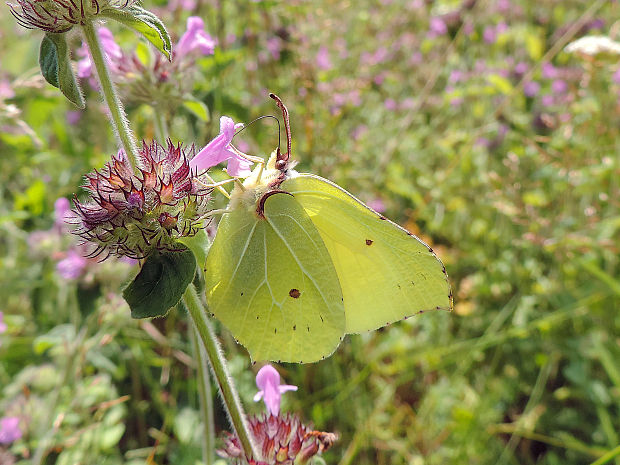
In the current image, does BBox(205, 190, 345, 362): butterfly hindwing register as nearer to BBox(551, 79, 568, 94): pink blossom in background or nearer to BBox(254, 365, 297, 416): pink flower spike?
BBox(254, 365, 297, 416): pink flower spike

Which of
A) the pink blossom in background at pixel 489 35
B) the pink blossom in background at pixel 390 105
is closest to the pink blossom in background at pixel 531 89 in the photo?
the pink blossom in background at pixel 489 35

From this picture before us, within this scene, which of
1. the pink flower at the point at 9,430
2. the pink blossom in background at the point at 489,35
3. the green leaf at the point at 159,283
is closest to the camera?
the green leaf at the point at 159,283

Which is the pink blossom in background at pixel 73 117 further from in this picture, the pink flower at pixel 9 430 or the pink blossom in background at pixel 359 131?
the pink flower at pixel 9 430

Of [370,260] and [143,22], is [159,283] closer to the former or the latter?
[143,22]

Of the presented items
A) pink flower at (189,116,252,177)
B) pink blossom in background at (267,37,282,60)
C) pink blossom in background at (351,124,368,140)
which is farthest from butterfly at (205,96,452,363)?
pink blossom in background at (351,124,368,140)

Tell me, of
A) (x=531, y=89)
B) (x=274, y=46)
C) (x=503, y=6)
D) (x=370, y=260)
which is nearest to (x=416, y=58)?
(x=531, y=89)

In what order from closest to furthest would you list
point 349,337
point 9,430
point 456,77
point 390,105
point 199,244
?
point 199,244 < point 9,430 < point 349,337 < point 390,105 < point 456,77

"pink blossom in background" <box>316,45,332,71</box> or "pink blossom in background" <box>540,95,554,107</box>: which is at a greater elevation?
"pink blossom in background" <box>316,45,332,71</box>
